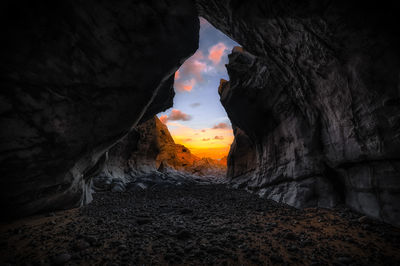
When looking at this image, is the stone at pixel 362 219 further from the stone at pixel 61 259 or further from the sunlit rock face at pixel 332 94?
the stone at pixel 61 259

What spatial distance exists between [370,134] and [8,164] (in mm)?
8992

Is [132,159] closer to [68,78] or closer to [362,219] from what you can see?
[68,78]

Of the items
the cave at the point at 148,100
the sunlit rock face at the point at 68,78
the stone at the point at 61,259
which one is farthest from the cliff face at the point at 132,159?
the stone at the point at 61,259

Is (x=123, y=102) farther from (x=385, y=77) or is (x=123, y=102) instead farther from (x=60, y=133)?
(x=385, y=77)

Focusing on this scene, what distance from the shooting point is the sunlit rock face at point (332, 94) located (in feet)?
11.5

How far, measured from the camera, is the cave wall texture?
3631mm

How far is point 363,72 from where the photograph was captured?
3811 mm

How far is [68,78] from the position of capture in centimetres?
446

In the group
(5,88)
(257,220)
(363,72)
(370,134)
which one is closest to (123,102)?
(5,88)

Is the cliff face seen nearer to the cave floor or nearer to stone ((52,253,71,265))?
the cave floor

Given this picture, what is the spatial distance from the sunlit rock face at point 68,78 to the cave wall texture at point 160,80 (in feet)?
0.08

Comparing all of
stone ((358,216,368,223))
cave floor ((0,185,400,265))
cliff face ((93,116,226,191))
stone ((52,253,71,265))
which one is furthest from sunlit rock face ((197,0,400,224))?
cliff face ((93,116,226,191))

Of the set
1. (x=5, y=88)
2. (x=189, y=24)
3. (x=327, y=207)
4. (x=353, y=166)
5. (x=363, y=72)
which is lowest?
(x=327, y=207)

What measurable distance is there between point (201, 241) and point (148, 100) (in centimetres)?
527
